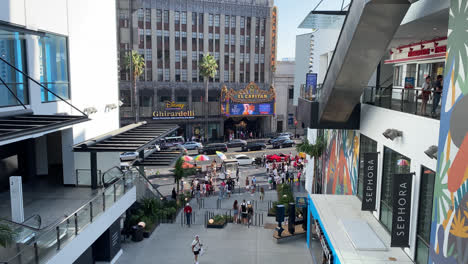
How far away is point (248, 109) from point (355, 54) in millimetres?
45914

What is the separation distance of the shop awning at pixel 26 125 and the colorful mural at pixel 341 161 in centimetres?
1181

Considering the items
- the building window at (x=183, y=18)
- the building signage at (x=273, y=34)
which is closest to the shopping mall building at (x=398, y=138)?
the building window at (x=183, y=18)

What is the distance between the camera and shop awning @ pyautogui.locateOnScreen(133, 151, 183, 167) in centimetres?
2148

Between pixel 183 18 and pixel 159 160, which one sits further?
pixel 183 18

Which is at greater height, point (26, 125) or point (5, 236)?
point (26, 125)

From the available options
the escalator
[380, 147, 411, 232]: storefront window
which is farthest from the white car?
[380, 147, 411, 232]: storefront window

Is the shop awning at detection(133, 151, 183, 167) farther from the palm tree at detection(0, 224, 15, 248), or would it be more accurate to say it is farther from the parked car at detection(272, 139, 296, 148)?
the parked car at detection(272, 139, 296, 148)

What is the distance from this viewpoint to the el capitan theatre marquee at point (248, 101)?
56719 mm

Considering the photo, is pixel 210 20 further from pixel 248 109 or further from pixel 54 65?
pixel 54 65

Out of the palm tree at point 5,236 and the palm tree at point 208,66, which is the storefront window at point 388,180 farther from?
the palm tree at point 208,66

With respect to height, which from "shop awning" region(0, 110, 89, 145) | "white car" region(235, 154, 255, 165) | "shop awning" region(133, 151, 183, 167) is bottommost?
"white car" region(235, 154, 255, 165)

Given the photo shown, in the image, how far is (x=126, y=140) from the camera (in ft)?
55.5

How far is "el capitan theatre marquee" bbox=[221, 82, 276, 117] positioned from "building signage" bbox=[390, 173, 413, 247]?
46.3 meters

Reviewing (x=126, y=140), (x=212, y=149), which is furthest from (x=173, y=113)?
(x=126, y=140)
